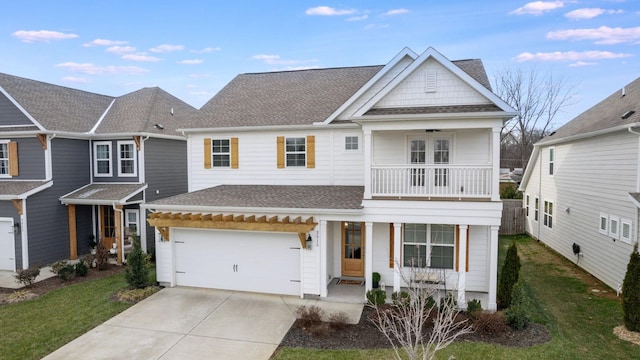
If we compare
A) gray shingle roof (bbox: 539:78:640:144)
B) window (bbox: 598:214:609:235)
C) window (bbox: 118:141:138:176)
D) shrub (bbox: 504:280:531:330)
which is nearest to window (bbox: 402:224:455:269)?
shrub (bbox: 504:280:531:330)

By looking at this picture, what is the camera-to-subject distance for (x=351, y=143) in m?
12.7

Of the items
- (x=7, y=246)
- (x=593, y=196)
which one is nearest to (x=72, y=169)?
(x=7, y=246)

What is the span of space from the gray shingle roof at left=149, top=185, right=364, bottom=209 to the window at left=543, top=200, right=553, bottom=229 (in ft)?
39.4

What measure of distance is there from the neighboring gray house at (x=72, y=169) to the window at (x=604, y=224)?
18032 millimetres

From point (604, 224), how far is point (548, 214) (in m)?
6.19

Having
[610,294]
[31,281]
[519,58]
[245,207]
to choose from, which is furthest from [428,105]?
[519,58]

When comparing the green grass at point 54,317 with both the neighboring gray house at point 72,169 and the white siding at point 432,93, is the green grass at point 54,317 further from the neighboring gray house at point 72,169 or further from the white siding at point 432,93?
the white siding at point 432,93

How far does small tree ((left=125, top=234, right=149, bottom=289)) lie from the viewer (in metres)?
11.5

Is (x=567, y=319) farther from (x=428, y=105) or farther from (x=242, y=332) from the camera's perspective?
(x=242, y=332)

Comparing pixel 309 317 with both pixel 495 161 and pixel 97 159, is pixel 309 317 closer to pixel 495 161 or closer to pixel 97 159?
pixel 495 161

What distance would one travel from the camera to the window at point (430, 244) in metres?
11.3

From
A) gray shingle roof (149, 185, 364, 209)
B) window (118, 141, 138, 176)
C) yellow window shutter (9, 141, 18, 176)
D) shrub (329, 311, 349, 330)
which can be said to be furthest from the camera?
window (118, 141, 138, 176)

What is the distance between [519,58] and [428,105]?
2442 centimetres

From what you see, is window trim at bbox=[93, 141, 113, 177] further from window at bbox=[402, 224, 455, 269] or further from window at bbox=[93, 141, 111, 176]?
window at bbox=[402, 224, 455, 269]
